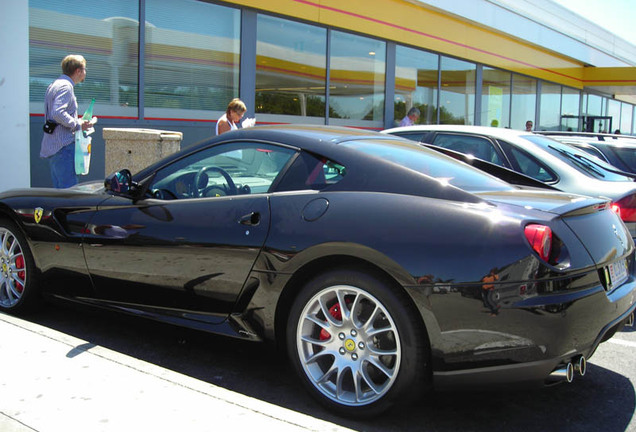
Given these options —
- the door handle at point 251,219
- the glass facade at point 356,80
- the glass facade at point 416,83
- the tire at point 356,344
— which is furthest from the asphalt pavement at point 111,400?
the glass facade at point 416,83

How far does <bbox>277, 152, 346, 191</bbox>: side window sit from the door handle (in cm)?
19

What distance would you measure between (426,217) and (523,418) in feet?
3.68

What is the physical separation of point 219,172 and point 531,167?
3.27m

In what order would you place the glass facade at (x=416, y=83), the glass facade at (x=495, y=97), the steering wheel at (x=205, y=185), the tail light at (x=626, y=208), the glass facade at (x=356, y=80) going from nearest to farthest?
the steering wheel at (x=205, y=185) < the tail light at (x=626, y=208) < the glass facade at (x=356, y=80) < the glass facade at (x=416, y=83) < the glass facade at (x=495, y=97)

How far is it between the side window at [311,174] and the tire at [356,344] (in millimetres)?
530

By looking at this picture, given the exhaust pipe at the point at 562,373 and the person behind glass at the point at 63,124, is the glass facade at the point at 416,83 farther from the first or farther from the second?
the exhaust pipe at the point at 562,373

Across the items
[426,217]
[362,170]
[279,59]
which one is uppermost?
[279,59]

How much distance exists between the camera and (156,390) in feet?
9.50

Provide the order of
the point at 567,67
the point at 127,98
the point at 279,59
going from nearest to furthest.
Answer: the point at 127,98, the point at 279,59, the point at 567,67

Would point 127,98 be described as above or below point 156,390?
above

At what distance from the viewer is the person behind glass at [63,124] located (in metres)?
6.71

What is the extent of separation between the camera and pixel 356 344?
3045mm

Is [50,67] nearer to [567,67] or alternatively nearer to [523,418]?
[523,418]

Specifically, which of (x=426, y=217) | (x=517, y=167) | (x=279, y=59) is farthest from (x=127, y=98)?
(x=426, y=217)
